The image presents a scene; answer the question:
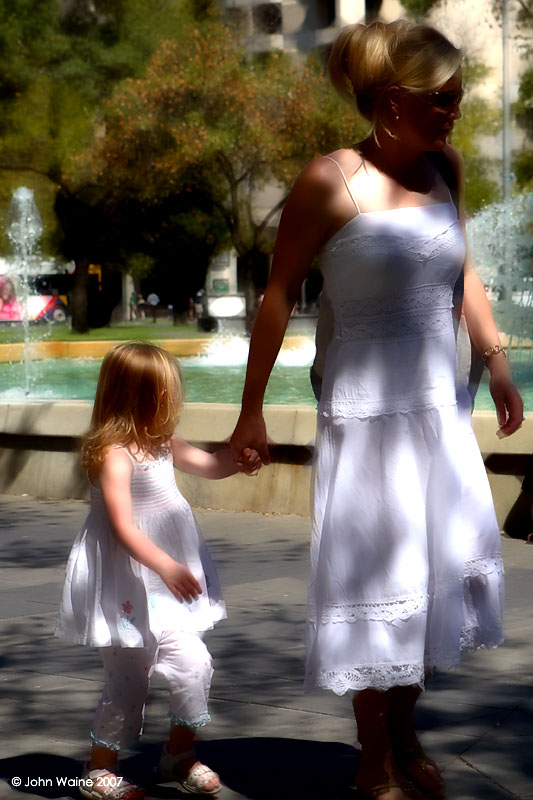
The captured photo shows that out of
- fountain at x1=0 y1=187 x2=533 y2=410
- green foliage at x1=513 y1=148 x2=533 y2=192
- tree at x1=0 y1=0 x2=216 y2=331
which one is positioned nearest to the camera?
fountain at x1=0 y1=187 x2=533 y2=410

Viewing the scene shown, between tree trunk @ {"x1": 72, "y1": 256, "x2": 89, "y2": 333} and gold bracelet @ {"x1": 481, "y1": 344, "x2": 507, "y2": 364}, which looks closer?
gold bracelet @ {"x1": 481, "y1": 344, "x2": 507, "y2": 364}

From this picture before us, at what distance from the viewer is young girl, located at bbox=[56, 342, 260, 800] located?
3.56m

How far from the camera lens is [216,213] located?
44688 mm

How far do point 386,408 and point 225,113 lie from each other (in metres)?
30.7

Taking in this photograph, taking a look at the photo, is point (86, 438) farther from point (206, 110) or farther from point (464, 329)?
point (206, 110)

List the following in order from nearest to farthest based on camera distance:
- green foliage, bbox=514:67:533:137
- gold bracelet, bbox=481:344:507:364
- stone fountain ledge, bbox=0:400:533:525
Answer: gold bracelet, bbox=481:344:507:364 → stone fountain ledge, bbox=0:400:533:525 → green foliage, bbox=514:67:533:137

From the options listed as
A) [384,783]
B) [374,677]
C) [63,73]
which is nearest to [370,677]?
[374,677]

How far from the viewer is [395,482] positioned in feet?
11.2

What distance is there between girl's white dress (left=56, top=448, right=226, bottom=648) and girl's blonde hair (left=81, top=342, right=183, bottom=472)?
0.07 m

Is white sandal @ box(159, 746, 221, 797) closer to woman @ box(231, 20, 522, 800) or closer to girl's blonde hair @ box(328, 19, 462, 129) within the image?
woman @ box(231, 20, 522, 800)

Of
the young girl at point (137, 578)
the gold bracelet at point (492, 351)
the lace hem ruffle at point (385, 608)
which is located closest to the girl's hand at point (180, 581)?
the young girl at point (137, 578)

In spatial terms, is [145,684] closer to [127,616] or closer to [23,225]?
[127,616]

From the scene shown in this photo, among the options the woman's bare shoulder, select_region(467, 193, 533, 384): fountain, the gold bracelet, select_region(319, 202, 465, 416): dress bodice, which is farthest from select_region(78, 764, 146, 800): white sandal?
select_region(467, 193, 533, 384): fountain

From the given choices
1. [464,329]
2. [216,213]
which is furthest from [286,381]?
[216,213]
